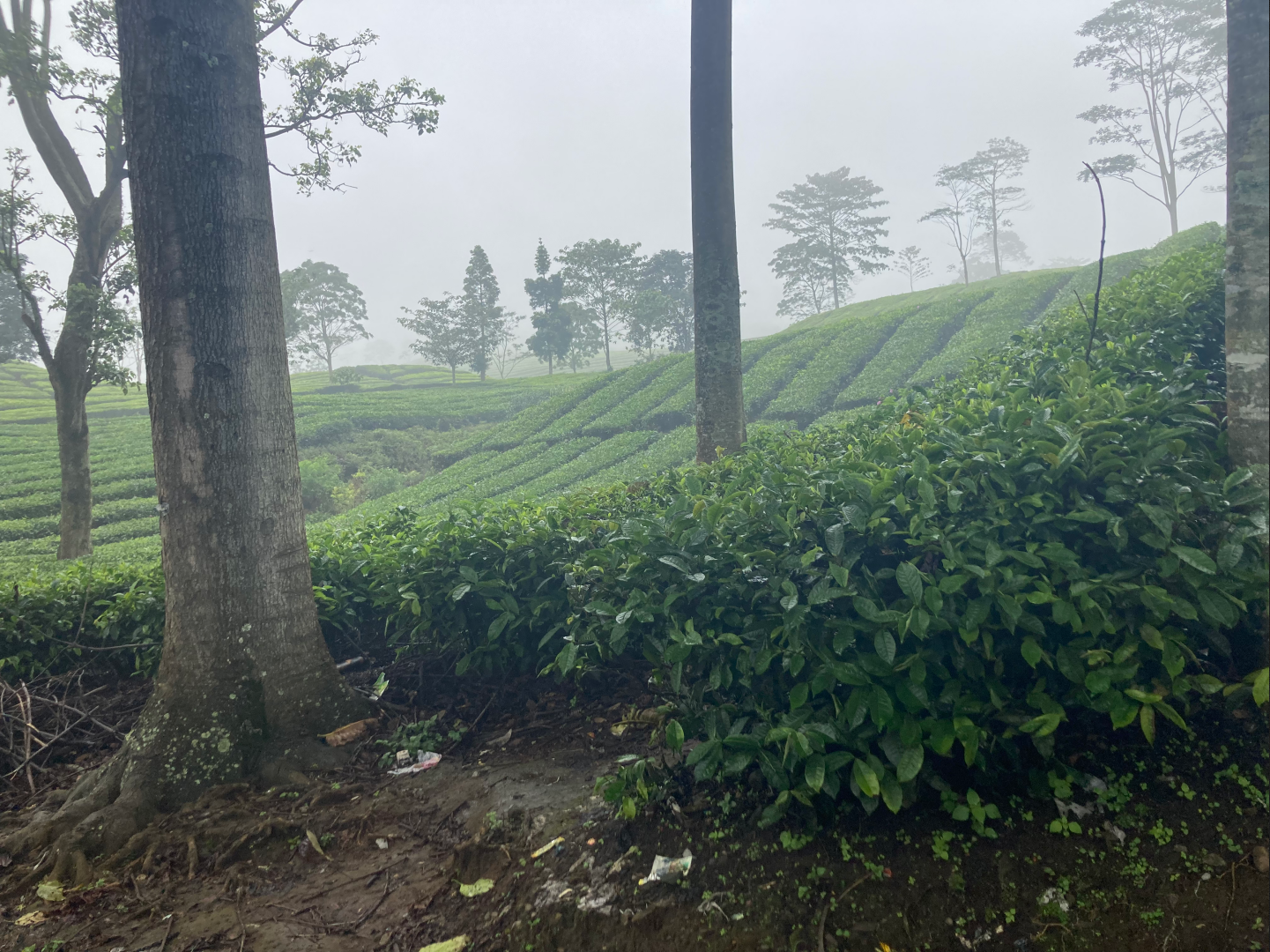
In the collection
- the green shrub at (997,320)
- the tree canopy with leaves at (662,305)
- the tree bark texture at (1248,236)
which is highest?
the tree canopy with leaves at (662,305)

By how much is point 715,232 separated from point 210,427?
4.16 metres

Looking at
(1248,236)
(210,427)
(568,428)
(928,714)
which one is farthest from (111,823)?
(568,428)

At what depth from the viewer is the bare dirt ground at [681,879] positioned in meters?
1.75

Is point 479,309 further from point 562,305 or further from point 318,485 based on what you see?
point 318,485

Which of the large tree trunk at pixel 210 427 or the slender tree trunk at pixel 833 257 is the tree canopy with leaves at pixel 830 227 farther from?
the large tree trunk at pixel 210 427

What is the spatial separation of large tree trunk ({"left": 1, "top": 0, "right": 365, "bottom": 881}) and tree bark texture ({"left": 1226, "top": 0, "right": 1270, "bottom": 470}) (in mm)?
3626

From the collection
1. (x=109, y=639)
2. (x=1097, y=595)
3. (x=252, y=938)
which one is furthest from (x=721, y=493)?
(x=109, y=639)

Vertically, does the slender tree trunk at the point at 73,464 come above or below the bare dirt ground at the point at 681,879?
above

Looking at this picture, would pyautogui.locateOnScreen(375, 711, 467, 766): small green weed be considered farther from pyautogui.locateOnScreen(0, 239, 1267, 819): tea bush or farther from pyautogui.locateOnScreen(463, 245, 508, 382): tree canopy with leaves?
pyautogui.locateOnScreen(463, 245, 508, 382): tree canopy with leaves

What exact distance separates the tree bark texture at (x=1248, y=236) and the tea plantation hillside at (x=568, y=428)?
7.56 m

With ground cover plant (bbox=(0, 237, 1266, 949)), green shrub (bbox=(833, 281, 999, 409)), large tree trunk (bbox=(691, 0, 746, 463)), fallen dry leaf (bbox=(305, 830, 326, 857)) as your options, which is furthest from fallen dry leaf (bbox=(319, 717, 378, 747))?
green shrub (bbox=(833, 281, 999, 409))

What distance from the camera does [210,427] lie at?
308 cm

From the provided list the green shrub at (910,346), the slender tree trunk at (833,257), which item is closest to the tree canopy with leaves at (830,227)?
the slender tree trunk at (833,257)

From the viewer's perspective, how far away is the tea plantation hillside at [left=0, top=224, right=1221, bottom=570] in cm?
1420
